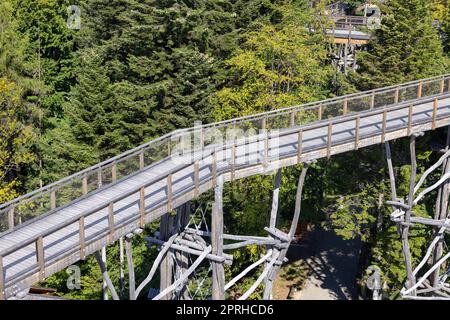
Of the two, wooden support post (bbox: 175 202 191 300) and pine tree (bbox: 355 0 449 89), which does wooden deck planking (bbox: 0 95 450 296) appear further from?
pine tree (bbox: 355 0 449 89)

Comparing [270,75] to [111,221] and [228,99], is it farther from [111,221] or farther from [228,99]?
[111,221]

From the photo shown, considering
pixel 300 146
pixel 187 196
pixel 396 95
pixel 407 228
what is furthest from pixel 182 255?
pixel 396 95

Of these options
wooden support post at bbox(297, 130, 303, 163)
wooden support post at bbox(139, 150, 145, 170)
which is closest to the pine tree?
wooden support post at bbox(297, 130, 303, 163)

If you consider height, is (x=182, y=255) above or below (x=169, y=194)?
below

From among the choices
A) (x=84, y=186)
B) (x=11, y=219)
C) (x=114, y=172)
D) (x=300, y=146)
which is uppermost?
(x=300, y=146)

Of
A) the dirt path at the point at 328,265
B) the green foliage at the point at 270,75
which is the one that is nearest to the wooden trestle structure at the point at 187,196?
the green foliage at the point at 270,75

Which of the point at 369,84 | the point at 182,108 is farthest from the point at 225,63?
the point at 369,84
